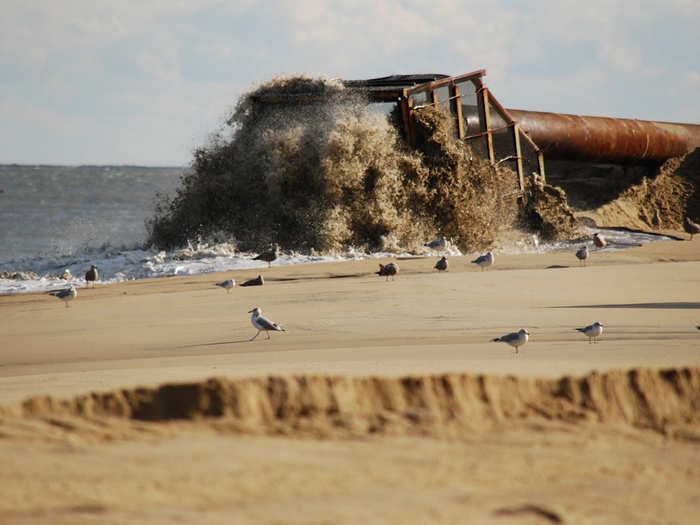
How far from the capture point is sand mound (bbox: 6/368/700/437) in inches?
138

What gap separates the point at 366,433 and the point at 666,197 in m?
20.6

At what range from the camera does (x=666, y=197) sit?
2186 cm

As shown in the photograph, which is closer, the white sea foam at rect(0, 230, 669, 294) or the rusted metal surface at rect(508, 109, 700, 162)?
the white sea foam at rect(0, 230, 669, 294)

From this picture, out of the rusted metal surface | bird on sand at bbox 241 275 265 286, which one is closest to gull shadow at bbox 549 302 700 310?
bird on sand at bbox 241 275 265 286

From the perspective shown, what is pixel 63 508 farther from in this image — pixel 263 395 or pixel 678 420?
pixel 678 420

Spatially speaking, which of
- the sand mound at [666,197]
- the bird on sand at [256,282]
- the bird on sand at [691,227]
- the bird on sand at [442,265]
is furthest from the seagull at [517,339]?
the sand mound at [666,197]

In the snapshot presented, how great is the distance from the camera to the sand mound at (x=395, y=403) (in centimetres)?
350

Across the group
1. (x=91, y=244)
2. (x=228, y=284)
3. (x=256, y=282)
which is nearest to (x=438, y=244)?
(x=256, y=282)

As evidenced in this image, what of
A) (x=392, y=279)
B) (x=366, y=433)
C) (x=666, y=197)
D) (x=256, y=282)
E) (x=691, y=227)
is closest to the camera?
(x=366, y=433)

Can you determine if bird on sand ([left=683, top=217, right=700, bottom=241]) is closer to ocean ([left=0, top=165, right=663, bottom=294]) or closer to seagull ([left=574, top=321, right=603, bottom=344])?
ocean ([left=0, top=165, right=663, bottom=294])

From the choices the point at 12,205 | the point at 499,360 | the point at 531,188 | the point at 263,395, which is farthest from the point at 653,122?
the point at 12,205

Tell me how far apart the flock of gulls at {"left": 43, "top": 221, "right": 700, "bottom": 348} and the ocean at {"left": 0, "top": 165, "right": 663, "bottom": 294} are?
20.8 inches

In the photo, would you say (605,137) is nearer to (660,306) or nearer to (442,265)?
(442,265)

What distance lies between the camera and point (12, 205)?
1558 inches
